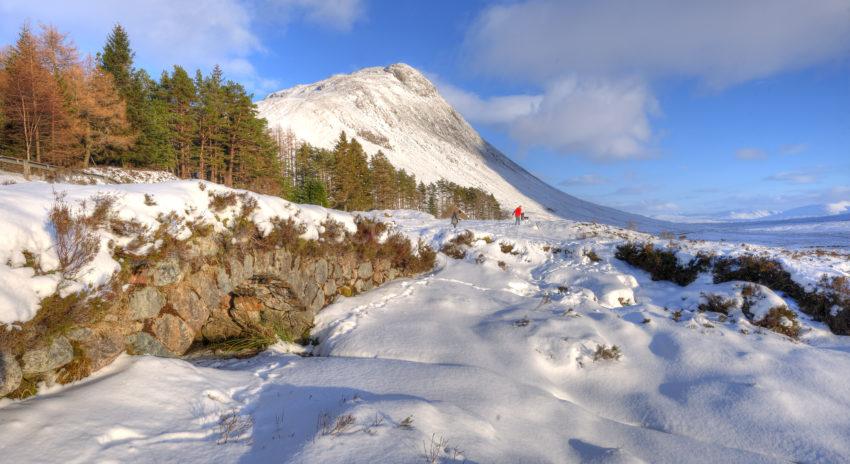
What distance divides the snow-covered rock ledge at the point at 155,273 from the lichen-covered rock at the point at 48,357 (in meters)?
0.01

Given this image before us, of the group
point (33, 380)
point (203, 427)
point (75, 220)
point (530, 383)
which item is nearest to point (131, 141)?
point (75, 220)

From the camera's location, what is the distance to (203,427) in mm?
4812

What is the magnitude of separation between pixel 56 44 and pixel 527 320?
39127 mm

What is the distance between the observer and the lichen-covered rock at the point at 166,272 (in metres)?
7.37

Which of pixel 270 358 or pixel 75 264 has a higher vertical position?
pixel 75 264

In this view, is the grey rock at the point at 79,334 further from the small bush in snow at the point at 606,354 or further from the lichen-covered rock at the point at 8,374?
the small bush in snow at the point at 606,354

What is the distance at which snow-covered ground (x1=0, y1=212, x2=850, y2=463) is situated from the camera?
4.38 m

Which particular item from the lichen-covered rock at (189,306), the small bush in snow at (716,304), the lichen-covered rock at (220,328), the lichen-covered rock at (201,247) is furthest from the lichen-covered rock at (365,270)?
the small bush in snow at (716,304)

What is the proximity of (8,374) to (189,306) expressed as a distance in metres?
3.48

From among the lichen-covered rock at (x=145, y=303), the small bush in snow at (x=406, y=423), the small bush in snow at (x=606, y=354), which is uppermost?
the lichen-covered rock at (x=145, y=303)

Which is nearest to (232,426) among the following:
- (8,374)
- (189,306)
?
(8,374)

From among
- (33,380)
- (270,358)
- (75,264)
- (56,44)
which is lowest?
(270,358)

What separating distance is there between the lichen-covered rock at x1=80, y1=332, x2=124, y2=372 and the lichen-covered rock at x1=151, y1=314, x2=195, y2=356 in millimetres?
1052

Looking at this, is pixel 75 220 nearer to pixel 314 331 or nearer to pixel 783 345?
pixel 314 331
